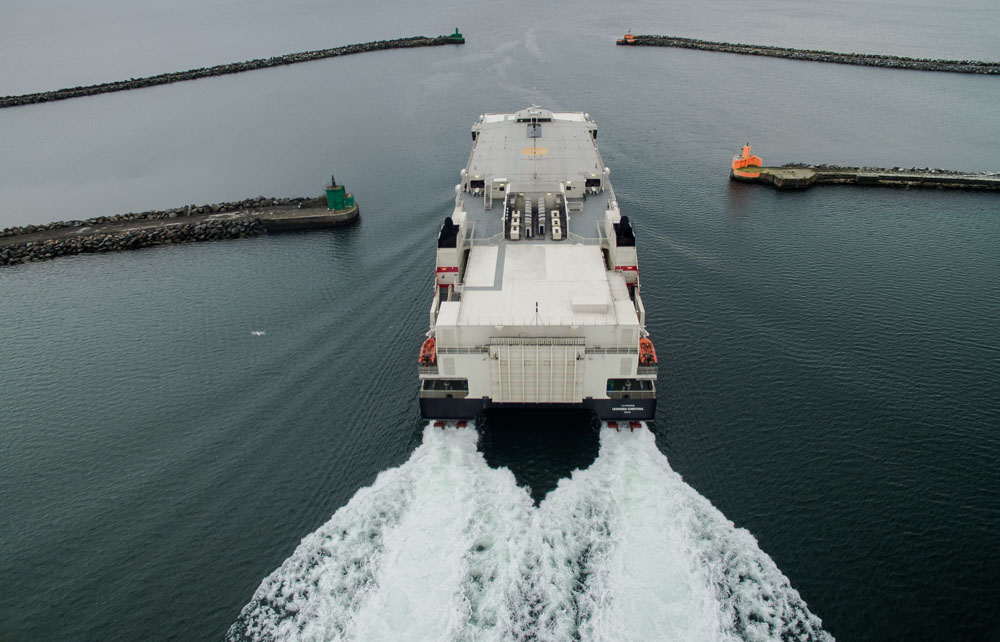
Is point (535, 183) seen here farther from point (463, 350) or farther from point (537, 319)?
point (463, 350)

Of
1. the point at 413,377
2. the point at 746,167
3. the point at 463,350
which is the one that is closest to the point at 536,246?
the point at 463,350

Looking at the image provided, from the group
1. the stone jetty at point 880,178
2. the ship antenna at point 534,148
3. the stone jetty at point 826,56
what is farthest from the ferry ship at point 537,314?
the stone jetty at point 826,56

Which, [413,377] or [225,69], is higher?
[225,69]

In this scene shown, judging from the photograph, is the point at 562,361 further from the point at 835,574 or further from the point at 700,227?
the point at 700,227

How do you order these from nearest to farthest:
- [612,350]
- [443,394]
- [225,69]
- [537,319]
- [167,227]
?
[612,350]
[537,319]
[443,394]
[167,227]
[225,69]

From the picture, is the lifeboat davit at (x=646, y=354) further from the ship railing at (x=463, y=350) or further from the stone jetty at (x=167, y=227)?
the stone jetty at (x=167, y=227)

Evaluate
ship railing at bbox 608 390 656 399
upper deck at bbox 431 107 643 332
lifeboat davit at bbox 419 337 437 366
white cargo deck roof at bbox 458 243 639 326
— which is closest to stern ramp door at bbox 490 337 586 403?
upper deck at bbox 431 107 643 332

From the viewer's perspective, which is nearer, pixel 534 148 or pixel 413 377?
pixel 413 377
